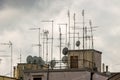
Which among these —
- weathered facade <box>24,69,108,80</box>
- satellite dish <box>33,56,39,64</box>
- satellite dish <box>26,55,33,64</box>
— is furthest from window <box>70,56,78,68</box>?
satellite dish <box>26,55,33,64</box>

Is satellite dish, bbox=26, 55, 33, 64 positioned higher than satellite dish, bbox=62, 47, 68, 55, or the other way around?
satellite dish, bbox=62, 47, 68, 55

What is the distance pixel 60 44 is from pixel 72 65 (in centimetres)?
248

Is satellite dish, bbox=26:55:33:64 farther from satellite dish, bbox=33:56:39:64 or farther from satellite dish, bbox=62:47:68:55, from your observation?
satellite dish, bbox=62:47:68:55

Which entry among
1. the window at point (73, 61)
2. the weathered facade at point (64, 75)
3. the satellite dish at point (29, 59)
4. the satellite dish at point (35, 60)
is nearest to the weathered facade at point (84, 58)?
the window at point (73, 61)

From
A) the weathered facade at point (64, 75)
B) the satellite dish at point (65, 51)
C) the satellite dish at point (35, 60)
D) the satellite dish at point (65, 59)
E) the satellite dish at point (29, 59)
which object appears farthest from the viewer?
the satellite dish at point (29, 59)

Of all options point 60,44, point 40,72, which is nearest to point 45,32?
point 60,44

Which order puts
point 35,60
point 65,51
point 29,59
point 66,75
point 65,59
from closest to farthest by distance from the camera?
point 66,75 → point 65,59 → point 65,51 → point 35,60 → point 29,59

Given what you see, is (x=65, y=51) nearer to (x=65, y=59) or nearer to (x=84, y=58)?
(x=65, y=59)

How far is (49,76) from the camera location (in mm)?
46219

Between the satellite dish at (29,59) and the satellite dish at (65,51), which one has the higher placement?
the satellite dish at (65,51)

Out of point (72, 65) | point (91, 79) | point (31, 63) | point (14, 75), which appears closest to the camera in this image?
point (91, 79)

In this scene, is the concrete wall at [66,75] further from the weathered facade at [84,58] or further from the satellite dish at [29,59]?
the satellite dish at [29,59]

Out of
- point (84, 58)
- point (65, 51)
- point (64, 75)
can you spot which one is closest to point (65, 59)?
point (65, 51)

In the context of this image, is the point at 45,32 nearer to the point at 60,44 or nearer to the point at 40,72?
the point at 60,44
